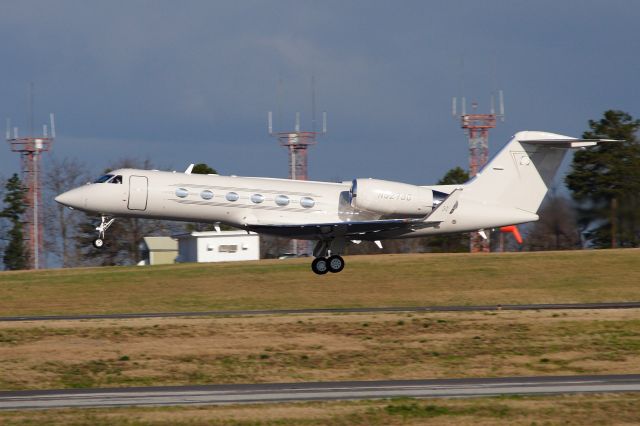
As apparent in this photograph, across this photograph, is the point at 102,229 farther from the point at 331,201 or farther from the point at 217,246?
the point at 217,246

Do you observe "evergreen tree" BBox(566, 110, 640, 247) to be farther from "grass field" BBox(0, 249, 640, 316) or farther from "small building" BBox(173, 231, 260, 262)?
"small building" BBox(173, 231, 260, 262)

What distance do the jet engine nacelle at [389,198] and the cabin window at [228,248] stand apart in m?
31.2

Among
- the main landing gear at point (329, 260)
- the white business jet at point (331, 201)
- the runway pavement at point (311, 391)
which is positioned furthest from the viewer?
the main landing gear at point (329, 260)

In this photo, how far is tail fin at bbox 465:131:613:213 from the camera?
32.7 meters

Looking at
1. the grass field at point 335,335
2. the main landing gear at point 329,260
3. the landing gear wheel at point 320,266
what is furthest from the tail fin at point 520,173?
the landing gear wheel at point 320,266

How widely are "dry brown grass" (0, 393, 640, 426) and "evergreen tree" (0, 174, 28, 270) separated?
61048 millimetres

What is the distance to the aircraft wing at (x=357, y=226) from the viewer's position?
3062 cm

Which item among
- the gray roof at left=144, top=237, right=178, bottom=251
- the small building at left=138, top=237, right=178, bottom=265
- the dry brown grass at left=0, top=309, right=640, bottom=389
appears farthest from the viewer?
the gray roof at left=144, top=237, right=178, bottom=251

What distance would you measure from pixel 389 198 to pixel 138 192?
24.7 ft

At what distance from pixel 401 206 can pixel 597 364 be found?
30.3 feet

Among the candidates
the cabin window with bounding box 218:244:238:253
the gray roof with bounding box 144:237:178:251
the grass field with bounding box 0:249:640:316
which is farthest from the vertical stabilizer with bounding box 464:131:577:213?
the gray roof with bounding box 144:237:178:251

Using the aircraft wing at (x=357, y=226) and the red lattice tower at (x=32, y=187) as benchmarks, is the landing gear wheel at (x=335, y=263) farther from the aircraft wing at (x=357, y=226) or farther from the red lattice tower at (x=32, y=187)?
the red lattice tower at (x=32, y=187)

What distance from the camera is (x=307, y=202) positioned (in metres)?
31.0

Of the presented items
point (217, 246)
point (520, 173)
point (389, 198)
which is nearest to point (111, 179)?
point (389, 198)
